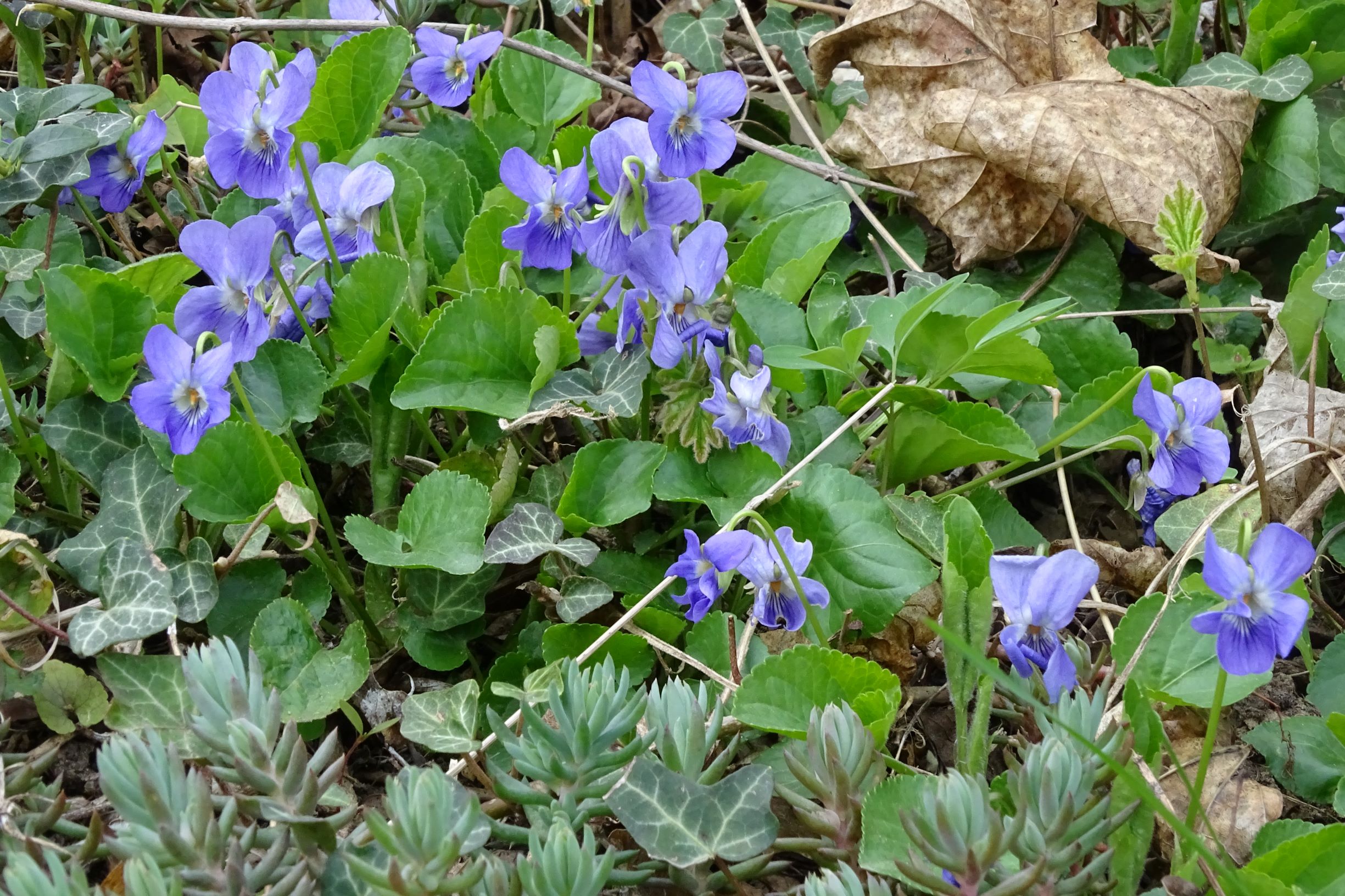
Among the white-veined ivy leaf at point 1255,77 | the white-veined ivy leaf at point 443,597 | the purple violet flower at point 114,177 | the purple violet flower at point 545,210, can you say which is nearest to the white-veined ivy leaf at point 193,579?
the white-veined ivy leaf at point 443,597

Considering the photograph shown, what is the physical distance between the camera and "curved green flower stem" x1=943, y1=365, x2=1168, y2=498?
1500 mm

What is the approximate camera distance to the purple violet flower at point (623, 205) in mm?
1456

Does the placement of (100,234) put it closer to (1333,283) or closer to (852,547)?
(852,547)

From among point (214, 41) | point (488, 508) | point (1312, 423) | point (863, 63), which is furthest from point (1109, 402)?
point (214, 41)

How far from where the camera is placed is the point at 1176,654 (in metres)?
1.28

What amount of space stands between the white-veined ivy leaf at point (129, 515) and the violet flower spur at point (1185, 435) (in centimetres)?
119

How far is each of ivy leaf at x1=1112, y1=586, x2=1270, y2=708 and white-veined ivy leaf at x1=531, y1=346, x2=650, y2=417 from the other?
0.64 metres

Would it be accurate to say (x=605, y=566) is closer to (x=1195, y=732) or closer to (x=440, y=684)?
(x=440, y=684)

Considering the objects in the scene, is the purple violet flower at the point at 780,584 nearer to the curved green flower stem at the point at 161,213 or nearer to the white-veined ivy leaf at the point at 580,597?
the white-veined ivy leaf at the point at 580,597

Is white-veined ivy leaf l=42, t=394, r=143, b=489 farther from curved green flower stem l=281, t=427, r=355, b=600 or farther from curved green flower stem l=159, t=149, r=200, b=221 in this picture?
curved green flower stem l=159, t=149, r=200, b=221

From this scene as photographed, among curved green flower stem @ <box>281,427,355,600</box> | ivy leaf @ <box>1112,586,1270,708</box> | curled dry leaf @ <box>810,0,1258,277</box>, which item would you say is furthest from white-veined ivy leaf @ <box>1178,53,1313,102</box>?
curved green flower stem @ <box>281,427,355,600</box>

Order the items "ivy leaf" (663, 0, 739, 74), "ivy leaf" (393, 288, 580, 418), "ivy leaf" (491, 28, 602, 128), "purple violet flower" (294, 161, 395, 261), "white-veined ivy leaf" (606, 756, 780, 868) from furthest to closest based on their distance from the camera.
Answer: "ivy leaf" (663, 0, 739, 74) < "ivy leaf" (491, 28, 602, 128) < "purple violet flower" (294, 161, 395, 261) < "ivy leaf" (393, 288, 580, 418) < "white-veined ivy leaf" (606, 756, 780, 868)

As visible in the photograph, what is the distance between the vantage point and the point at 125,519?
4.76 feet

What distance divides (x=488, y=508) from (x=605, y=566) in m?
0.21
